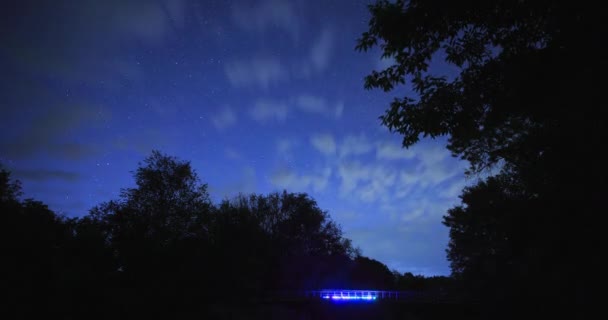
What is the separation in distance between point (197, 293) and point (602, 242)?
2791cm

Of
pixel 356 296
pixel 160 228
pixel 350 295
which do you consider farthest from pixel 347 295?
pixel 160 228

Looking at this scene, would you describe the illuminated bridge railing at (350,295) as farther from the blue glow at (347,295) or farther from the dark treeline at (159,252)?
the dark treeline at (159,252)

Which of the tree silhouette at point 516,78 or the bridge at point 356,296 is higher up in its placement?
the tree silhouette at point 516,78

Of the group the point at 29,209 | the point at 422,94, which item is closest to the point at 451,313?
the point at 422,94

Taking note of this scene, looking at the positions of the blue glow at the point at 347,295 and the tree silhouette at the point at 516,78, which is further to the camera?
the blue glow at the point at 347,295

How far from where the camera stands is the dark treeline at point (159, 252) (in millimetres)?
22641

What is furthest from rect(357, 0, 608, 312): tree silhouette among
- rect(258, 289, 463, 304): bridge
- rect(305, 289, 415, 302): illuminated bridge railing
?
rect(305, 289, 415, 302): illuminated bridge railing

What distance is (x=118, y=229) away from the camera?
33688 mm

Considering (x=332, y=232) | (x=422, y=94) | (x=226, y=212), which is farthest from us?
(x=332, y=232)

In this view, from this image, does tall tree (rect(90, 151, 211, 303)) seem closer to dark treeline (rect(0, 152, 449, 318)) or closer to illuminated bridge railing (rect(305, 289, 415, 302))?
dark treeline (rect(0, 152, 449, 318))

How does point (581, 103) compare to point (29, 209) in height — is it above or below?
below

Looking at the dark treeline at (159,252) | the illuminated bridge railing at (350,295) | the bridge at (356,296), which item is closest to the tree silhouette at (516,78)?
the dark treeline at (159,252)

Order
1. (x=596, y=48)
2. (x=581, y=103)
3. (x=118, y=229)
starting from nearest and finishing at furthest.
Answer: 1. (x=596, y=48)
2. (x=581, y=103)
3. (x=118, y=229)

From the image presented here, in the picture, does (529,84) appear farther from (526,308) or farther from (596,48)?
(526,308)
